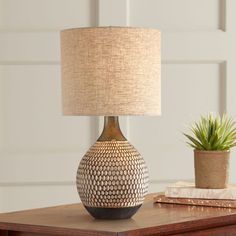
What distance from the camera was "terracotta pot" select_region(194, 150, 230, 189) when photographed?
246 cm

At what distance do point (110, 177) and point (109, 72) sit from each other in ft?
0.87

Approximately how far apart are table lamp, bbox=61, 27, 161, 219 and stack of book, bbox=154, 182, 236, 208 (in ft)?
0.88

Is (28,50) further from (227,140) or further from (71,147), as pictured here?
(227,140)

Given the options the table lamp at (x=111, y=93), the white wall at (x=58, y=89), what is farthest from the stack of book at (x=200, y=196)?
the white wall at (x=58, y=89)

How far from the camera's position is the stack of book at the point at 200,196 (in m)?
2.39

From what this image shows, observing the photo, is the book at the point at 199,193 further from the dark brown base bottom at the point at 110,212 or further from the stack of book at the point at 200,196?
the dark brown base bottom at the point at 110,212

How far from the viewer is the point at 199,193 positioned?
242cm

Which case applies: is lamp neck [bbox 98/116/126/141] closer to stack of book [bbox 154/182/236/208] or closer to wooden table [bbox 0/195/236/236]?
wooden table [bbox 0/195/236/236]

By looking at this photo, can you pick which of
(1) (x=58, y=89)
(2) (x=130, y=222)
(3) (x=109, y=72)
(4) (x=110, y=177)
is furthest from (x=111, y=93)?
(1) (x=58, y=89)

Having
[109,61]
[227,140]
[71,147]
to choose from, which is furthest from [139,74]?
[71,147]

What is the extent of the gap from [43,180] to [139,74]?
1.58m

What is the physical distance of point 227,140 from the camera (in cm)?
247

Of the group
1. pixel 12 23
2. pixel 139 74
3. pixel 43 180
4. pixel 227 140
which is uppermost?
pixel 12 23

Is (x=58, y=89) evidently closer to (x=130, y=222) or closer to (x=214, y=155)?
(x=214, y=155)
